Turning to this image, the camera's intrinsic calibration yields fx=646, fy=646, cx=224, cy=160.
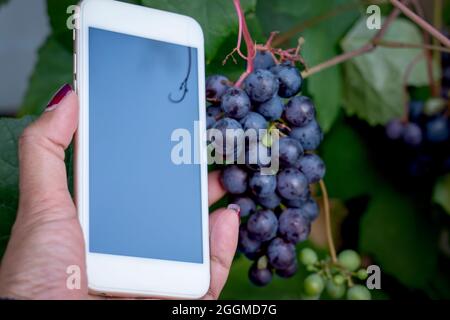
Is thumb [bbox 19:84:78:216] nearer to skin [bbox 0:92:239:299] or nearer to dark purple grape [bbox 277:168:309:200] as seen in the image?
skin [bbox 0:92:239:299]

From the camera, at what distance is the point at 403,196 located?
1.07 meters

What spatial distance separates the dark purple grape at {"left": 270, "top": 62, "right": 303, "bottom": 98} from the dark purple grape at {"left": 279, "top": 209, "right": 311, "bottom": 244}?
14cm

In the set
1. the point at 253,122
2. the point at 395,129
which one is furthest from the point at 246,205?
the point at 395,129

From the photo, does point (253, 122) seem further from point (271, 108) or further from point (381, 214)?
point (381, 214)

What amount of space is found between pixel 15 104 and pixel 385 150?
0.81 metres

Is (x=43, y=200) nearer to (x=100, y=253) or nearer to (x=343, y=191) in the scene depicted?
(x=100, y=253)

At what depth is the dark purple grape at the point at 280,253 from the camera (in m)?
0.75

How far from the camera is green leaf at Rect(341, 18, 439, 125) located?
98 centimetres

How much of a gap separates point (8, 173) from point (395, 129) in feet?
1.82

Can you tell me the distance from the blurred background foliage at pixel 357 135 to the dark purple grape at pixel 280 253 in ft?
0.70

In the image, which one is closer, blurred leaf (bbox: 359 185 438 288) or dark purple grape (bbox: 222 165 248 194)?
dark purple grape (bbox: 222 165 248 194)

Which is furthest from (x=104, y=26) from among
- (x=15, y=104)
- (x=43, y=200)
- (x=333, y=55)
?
(x=15, y=104)

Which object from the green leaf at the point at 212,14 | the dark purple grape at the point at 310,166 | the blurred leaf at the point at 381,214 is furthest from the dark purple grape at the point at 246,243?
the blurred leaf at the point at 381,214

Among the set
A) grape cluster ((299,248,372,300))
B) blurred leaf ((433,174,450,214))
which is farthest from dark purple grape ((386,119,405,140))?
grape cluster ((299,248,372,300))
